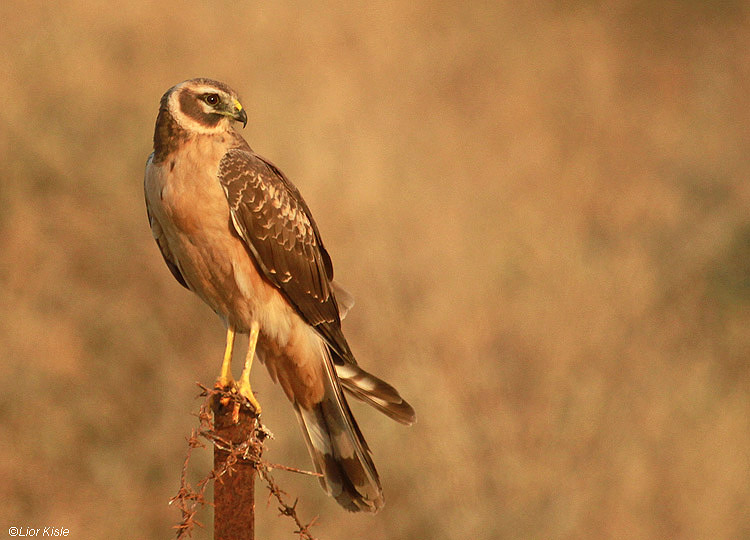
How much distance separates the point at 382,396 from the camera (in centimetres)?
351

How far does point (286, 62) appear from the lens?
9.28 m

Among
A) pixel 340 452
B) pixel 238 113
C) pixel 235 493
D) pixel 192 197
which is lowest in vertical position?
pixel 235 493

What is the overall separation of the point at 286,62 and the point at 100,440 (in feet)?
13.6

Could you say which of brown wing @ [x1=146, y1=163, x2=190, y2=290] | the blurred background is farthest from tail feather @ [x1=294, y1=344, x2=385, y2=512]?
the blurred background

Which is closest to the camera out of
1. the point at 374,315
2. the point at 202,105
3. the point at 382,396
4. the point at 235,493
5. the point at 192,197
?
the point at 235,493

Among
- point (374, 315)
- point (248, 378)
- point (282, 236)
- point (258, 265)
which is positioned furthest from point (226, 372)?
point (374, 315)

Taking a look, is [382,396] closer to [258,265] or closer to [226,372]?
[226,372]

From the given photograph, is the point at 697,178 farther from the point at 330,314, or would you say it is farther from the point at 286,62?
the point at 330,314

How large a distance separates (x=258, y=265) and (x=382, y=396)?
2.56 feet

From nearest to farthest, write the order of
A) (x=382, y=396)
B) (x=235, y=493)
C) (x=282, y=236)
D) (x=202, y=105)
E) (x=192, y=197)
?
(x=235, y=493) → (x=382, y=396) → (x=192, y=197) → (x=202, y=105) → (x=282, y=236)

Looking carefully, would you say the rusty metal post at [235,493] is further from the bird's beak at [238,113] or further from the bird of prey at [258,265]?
the bird's beak at [238,113]

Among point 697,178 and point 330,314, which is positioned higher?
point 697,178

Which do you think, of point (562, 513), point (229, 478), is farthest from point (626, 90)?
point (229, 478)

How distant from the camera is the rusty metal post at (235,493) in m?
2.55
